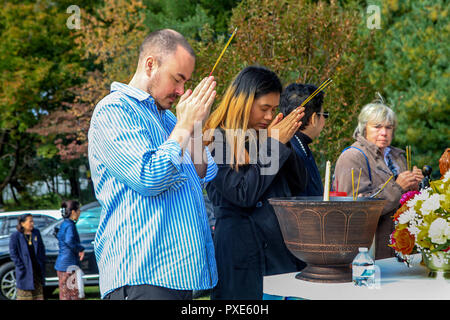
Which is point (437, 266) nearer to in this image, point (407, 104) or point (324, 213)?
point (324, 213)

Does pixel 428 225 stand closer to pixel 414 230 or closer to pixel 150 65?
pixel 414 230

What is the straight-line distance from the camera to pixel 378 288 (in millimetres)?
2422

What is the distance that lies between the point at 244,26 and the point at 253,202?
5.64 metres

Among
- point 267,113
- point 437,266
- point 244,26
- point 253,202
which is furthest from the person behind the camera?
point 244,26

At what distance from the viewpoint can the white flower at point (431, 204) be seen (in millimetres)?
2637

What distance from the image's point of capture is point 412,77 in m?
12.8

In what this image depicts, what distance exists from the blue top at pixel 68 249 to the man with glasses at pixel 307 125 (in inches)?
186

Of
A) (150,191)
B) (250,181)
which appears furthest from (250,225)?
(150,191)

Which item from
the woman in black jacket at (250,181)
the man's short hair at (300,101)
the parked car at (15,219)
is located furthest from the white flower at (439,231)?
→ the parked car at (15,219)

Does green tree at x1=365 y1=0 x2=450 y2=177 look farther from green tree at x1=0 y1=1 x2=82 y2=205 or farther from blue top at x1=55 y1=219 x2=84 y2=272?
green tree at x1=0 y1=1 x2=82 y2=205

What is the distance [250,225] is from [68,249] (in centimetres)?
510

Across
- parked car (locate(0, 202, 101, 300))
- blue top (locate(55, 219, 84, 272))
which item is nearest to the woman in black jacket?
blue top (locate(55, 219, 84, 272))

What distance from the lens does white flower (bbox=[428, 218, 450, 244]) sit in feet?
8.50
